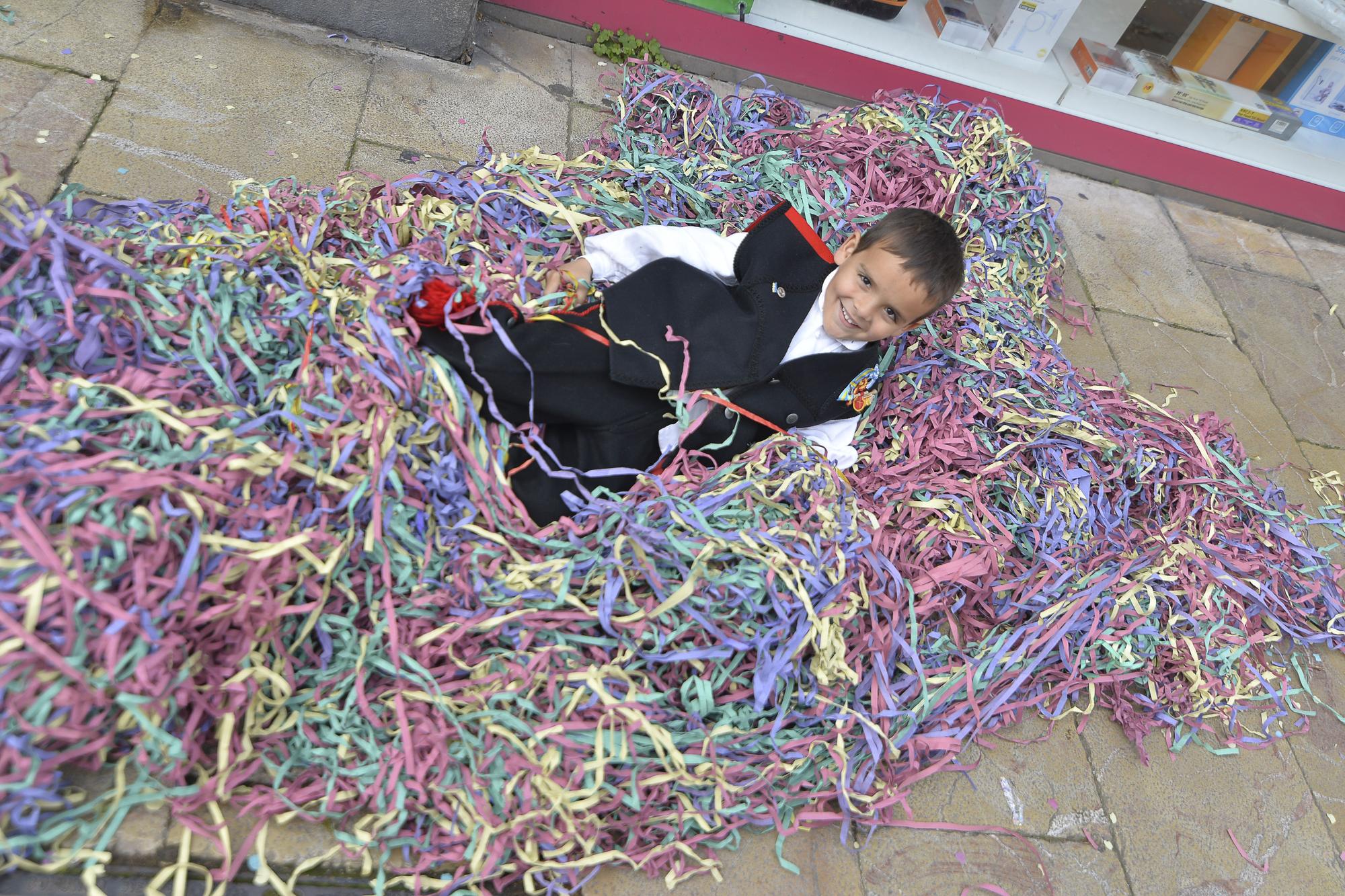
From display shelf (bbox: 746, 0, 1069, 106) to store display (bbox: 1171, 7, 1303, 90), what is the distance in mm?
675

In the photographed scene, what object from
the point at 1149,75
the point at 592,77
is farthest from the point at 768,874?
the point at 1149,75

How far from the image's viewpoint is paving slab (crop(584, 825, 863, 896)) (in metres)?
1.76

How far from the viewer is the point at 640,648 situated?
1.86 m

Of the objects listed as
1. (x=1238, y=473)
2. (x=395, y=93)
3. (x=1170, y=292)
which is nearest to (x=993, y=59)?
(x=1170, y=292)

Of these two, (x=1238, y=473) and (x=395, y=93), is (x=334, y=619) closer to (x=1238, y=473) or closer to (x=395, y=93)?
(x=395, y=93)

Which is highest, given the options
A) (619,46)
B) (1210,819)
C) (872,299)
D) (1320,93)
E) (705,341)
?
(1320,93)

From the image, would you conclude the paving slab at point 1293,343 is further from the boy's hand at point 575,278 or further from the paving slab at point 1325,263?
the boy's hand at point 575,278

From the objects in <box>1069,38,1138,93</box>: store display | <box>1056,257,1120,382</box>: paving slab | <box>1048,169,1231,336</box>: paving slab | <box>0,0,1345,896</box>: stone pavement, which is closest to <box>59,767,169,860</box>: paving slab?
<box>0,0,1345,896</box>: stone pavement

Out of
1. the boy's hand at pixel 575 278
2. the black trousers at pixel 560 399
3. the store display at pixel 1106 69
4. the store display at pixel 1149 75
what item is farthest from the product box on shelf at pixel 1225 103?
the black trousers at pixel 560 399

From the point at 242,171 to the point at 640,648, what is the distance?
1987mm

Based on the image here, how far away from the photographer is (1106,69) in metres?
4.10

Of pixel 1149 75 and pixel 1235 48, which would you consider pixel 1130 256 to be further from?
pixel 1235 48

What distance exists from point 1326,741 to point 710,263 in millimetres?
2150

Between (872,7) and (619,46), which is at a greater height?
(872,7)
